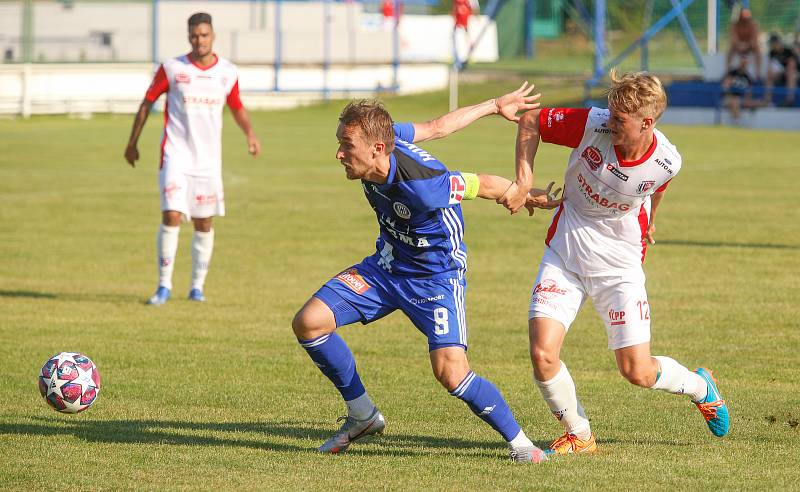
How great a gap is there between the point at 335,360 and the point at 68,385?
61.4 inches

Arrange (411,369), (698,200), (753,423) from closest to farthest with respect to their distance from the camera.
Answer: (753,423), (411,369), (698,200)

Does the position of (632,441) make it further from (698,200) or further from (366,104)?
(698,200)

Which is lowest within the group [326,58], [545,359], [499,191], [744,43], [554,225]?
[545,359]

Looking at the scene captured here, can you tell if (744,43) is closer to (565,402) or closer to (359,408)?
(565,402)

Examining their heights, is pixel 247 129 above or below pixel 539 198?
above

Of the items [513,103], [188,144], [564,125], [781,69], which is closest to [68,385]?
[513,103]

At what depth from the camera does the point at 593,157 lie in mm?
6355

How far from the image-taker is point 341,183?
72.7 feet

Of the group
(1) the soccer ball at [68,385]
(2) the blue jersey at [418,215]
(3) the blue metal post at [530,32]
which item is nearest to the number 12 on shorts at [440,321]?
(2) the blue jersey at [418,215]

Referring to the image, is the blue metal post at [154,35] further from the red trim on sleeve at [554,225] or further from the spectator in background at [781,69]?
the red trim on sleeve at [554,225]

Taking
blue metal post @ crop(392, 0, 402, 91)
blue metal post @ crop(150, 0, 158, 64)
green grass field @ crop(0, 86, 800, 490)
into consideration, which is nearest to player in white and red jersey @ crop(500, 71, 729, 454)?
green grass field @ crop(0, 86, 800, 490)

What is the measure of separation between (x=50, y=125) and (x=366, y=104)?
32.6m

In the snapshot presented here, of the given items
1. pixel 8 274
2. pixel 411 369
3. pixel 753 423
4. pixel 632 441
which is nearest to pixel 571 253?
pixel 632 441

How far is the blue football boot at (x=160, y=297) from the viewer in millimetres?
11383
